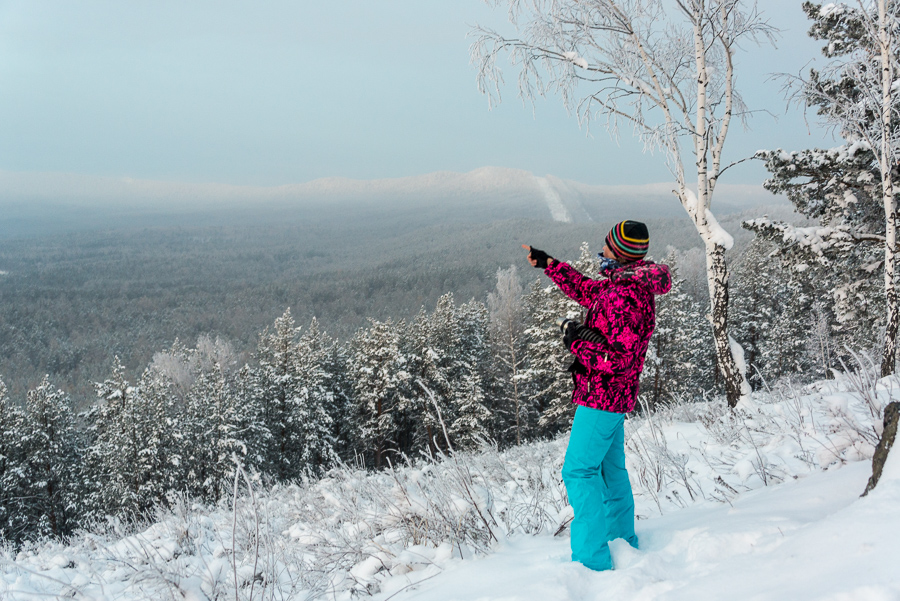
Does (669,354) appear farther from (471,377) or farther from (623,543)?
(623,543)

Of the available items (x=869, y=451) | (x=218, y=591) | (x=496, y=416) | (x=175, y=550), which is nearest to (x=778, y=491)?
(x=869, y=451)

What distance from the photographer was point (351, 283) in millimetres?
138000

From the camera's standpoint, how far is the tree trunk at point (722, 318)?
7004 millimetres

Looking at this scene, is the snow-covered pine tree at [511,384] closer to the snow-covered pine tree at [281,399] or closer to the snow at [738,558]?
the snow-covered pine tree at [281,399]

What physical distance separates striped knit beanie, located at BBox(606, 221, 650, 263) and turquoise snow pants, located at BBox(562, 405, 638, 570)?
2.90ft

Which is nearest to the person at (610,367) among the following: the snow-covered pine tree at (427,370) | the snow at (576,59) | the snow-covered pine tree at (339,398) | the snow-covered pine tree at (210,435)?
the snow at (576,59)

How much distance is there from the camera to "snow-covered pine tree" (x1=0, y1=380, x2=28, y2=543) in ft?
70.0

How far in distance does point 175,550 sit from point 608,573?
394 cm

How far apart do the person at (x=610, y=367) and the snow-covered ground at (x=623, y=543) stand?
0.85 feet

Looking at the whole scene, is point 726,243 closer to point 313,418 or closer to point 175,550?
point 175,550

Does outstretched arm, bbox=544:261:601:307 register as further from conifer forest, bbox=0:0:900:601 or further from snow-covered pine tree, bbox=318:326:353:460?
snow-covered pine tree, bbox=318:326:353:460

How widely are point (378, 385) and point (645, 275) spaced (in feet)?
75.8

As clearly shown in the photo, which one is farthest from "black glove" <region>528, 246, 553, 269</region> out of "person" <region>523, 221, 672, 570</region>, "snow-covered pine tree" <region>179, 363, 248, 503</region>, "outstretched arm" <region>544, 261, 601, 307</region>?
"snow-covered pine tree" <region>179, 363, 248, 503</region>

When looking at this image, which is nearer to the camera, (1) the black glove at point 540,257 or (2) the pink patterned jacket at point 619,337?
(2) the pink patterned jacket at point 619,337
